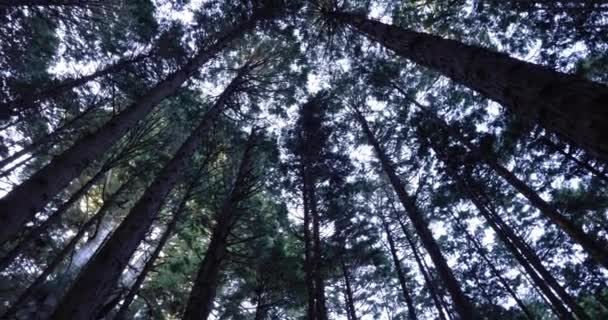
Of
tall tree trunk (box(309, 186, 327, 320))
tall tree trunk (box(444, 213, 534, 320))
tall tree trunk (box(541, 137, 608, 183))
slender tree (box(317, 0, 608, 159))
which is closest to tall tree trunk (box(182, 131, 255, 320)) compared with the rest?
tall tree trunk (box(309, 186, 327, 320))

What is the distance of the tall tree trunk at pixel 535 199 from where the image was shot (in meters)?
9.73

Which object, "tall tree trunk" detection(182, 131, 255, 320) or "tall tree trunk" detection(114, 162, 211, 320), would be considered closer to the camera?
"tall tree trunk" detection(182, 131, 255, 320)

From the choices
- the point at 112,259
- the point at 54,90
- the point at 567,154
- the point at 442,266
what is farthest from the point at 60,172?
the point at 567,154

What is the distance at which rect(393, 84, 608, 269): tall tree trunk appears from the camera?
973cm

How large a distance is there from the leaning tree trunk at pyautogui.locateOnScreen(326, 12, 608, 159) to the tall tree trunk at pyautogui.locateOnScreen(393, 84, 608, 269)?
8.44 meters

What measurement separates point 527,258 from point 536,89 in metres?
13.1

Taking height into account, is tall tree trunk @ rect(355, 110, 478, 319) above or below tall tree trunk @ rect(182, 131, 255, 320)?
above

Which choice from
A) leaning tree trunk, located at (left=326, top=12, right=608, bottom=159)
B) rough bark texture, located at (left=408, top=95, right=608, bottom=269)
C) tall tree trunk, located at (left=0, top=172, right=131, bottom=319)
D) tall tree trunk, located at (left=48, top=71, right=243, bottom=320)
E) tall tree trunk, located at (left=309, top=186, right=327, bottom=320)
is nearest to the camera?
leaning tree trunk, located at (left=326, top=12, right=608, bottom=159)

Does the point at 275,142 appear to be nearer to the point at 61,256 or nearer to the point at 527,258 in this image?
the point at 61,256

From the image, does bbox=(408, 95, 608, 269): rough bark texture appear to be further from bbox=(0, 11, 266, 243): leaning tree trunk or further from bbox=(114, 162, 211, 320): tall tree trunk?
bbox=(0, 11, 266, 243): leaning tree trunk

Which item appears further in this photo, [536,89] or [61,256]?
[61,256]

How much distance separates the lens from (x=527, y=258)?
13047mm

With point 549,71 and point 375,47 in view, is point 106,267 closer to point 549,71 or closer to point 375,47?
point 549,71

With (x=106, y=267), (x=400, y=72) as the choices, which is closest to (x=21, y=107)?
(x=106, y=267)
